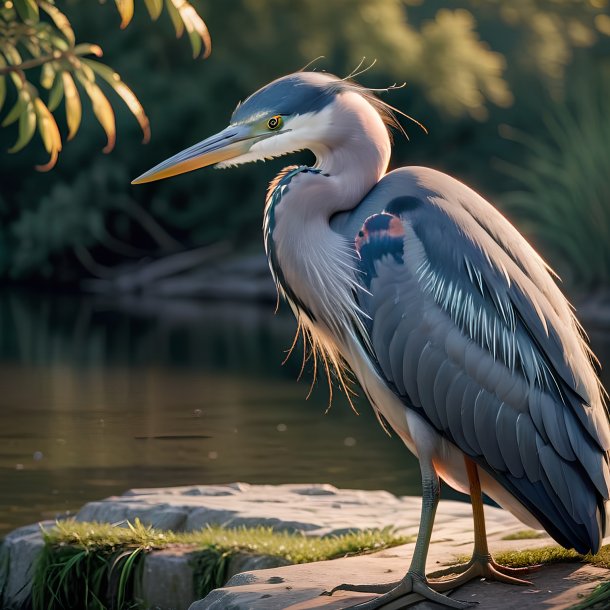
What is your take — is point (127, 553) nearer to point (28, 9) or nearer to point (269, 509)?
point (269, 509)

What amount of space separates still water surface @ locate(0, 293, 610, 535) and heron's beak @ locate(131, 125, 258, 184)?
282 cm

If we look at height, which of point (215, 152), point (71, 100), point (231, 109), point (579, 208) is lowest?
point (215, 152)

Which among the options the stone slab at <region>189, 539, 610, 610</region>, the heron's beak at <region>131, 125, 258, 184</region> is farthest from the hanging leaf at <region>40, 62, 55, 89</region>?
the stone slab at <region>189, 539, 610, 610</region>

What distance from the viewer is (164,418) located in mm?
10414

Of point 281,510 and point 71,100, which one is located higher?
point 71,100

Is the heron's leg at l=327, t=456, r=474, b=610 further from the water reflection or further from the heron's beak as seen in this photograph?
the water reflection

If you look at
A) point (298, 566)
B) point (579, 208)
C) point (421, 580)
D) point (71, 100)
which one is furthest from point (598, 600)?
point (579, 208)

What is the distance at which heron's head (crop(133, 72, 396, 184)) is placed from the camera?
13.8 ft

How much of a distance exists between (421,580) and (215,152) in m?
1.47

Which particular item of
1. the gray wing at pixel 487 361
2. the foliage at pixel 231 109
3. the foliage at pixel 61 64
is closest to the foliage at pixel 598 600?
the gray wing at pixel 487 361

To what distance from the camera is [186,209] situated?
80.6 feet

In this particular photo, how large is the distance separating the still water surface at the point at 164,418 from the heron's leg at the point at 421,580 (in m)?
3.09

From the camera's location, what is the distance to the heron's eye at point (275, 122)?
167 inches

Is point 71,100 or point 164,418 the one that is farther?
point 164,418
